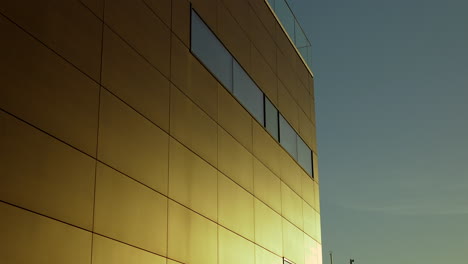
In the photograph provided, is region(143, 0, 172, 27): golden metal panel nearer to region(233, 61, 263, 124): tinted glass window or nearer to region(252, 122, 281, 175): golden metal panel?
region(233, 61, 263, 124): tinted glass window

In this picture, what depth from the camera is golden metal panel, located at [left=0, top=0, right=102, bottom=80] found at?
12.0 metres

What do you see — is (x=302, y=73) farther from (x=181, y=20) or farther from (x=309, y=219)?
(x=181, y=20)

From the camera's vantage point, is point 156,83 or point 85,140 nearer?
point 85,140

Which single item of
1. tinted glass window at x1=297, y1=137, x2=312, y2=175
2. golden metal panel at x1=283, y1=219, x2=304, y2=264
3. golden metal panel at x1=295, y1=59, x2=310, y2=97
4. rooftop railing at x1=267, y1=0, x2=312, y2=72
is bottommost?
golden metal panel at x1=283, y1=219, x2=304, y2=264

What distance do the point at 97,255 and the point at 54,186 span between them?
6.22 ft

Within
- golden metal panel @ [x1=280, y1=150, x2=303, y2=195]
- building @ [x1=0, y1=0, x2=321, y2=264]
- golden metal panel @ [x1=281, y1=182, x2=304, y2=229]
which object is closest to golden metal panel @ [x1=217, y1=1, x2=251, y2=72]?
building @ [x1=0, y1=0, x2=321, y2=264]

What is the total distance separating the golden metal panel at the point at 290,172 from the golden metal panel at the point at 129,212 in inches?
455

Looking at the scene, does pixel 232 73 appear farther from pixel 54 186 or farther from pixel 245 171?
pixel 54 186

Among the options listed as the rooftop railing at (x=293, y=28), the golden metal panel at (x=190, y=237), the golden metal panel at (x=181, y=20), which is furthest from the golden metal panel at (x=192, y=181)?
the rooftop railing at (x=293, y=28)

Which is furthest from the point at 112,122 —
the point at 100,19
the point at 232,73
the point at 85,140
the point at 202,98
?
the point at 232,73

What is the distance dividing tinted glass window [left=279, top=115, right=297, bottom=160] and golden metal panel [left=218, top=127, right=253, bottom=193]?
4.83 m

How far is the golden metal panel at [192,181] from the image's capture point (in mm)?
17250

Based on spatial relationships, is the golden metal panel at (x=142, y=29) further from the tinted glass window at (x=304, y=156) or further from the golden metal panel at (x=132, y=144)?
the tinted glass window at (x=304, y=156)

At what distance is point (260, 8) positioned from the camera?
→ 27062mm
